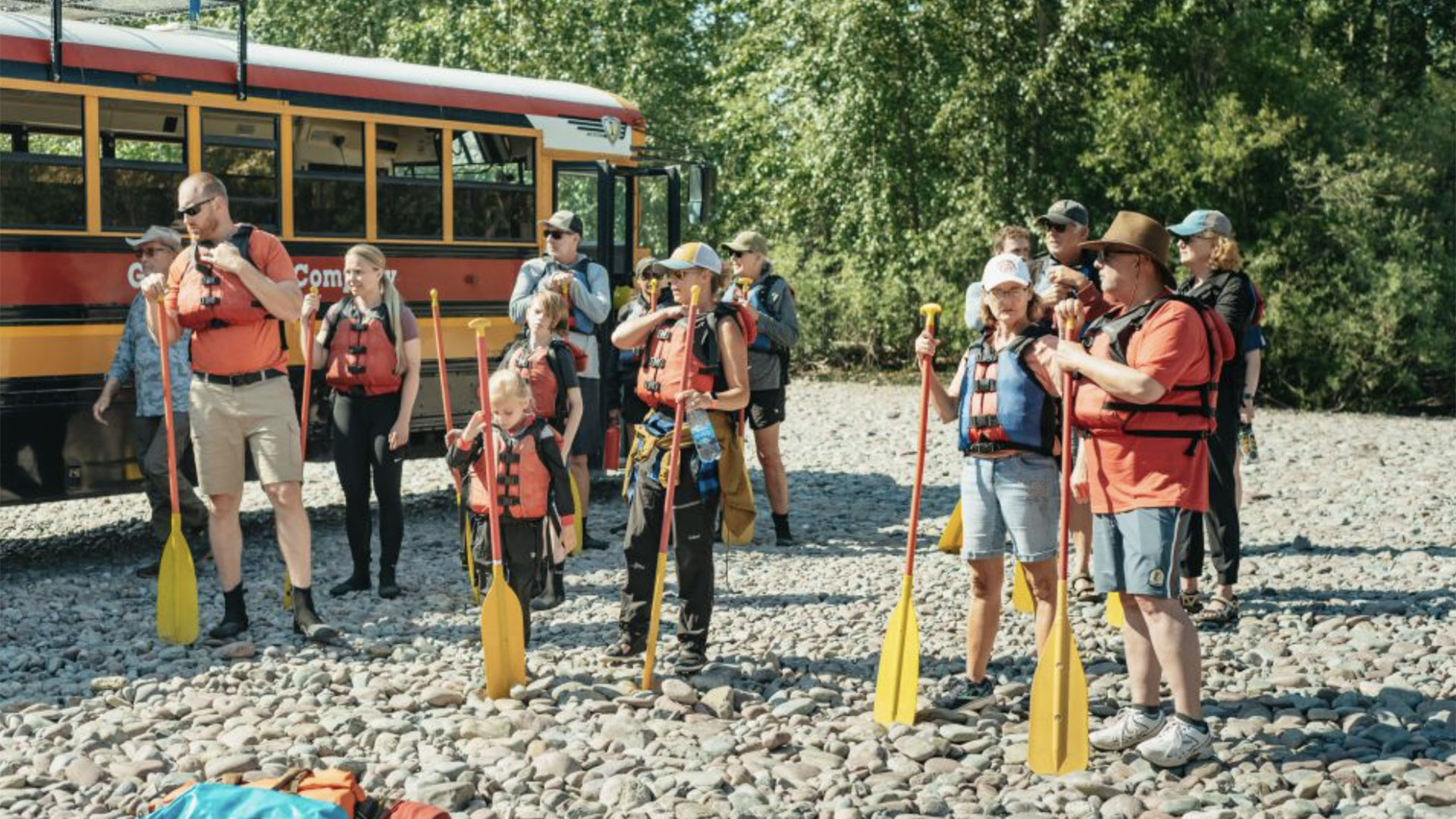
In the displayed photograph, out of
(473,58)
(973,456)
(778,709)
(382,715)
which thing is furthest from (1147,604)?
(473,58)

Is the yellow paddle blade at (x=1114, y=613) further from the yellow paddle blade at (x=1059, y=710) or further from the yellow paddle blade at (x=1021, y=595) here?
the yellow paddle blade at (x=1059, y=710)

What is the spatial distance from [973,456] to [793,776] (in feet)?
4.86

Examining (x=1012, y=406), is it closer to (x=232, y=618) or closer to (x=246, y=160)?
(x=232, y=618)

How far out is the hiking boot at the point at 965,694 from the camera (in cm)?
630

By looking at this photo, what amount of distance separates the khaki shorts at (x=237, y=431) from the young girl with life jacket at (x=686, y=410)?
1.64 metres

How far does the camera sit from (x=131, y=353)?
29.9 feet

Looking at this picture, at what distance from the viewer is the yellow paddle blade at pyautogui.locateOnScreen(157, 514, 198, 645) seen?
746 centimetres

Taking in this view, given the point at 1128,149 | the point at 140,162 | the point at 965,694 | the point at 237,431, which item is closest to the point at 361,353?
the point at 237,431

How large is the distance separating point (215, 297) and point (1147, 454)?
4.09 meters

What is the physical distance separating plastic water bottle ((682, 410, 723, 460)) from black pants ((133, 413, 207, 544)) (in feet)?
12.0

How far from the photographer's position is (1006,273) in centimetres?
598

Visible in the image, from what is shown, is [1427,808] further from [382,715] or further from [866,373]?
[866,373]

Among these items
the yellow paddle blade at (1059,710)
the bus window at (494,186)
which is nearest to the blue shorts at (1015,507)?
the yellow paddle blade at (1059,710)

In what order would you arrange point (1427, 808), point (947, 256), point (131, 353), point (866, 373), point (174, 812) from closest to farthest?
1. point (174, 812)
2. point (1427, 808)
3. point (131, 353)
4. point (947, 256)
5. point (866, 373)
